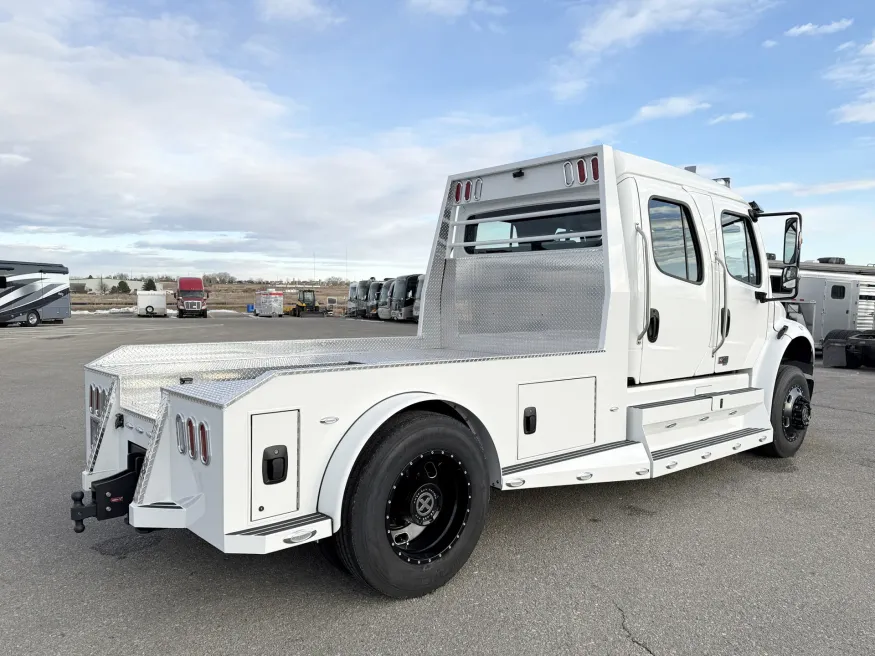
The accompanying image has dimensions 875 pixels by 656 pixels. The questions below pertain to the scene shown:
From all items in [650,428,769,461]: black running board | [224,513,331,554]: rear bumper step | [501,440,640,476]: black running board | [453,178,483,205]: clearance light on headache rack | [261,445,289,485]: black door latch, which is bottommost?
[650,428,769,461]: black running board

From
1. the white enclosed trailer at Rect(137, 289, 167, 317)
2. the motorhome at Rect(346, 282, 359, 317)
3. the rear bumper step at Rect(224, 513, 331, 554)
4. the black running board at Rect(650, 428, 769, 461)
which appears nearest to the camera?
the rear bumper step at Rect(224, 513, 331, 554)

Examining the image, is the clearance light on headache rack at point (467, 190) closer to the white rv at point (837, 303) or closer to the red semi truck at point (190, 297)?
the white rv at point (837, 303)

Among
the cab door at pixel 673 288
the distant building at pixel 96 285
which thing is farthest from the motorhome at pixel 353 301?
the distant building at pixel 96 285

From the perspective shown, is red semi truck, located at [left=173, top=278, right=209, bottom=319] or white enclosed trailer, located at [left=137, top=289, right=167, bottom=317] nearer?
red semi truck, located at [left=173, top=278, right=209, bottom=319]

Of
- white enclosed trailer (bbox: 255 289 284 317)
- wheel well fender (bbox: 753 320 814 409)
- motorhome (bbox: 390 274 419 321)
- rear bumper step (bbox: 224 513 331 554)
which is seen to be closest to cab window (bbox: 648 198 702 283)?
wheel well fender (bbox: 753 320 814 409)

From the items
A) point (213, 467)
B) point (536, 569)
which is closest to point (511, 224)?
point (536, 569)

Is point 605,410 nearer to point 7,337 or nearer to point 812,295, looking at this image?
point 812,295

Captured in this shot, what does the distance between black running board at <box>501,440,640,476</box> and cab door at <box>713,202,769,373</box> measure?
5.55 feet

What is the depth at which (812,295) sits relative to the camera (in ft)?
61.2

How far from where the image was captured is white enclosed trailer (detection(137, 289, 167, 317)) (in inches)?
1726

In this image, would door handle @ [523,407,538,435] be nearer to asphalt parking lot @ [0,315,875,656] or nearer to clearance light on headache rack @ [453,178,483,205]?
asphalt parking lot @ [0,315,875,656]

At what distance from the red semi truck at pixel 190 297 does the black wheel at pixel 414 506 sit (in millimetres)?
43364

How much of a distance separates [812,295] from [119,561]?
1952cm

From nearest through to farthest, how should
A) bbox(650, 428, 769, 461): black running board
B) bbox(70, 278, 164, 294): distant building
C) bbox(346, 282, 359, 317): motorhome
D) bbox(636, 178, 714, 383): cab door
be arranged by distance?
1. bbox(650, 428, 769, 461): black running board
2. bbox(636, 178, 714, 383): cab door
3. bbox(346, 282, 359, 317): motorhome
4. bbox(70, 278, 164, 294): distant building
